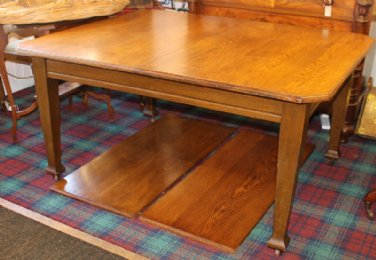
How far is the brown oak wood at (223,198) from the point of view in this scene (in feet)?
7.43

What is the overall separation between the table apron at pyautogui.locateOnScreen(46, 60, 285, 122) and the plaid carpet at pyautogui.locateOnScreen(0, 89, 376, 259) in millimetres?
638

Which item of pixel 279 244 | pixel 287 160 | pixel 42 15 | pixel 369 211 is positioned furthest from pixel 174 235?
pixel 42 15

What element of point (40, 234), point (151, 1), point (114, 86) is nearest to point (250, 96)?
point (114, 86)

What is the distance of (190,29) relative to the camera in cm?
269

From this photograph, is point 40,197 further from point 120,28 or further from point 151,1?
point 151,1

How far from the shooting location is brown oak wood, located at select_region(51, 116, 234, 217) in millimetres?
2518

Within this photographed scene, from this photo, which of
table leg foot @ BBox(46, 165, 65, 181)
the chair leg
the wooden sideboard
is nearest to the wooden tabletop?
the wooden sideboard

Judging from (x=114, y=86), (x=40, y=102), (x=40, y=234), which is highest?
(x=114, y=86)

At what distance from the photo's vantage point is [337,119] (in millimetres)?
2775

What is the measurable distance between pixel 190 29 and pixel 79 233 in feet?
4.02

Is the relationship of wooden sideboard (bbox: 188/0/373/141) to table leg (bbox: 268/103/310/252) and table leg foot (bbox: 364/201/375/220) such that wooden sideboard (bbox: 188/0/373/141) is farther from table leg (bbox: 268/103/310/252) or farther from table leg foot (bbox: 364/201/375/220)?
table leg (bbox: 268/103/310/252)

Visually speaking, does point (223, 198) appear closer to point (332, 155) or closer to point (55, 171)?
point (332, 155)

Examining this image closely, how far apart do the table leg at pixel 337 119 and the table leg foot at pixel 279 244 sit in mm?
896

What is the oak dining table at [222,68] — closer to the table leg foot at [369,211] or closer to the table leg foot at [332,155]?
the table leg foot at [332,155]
